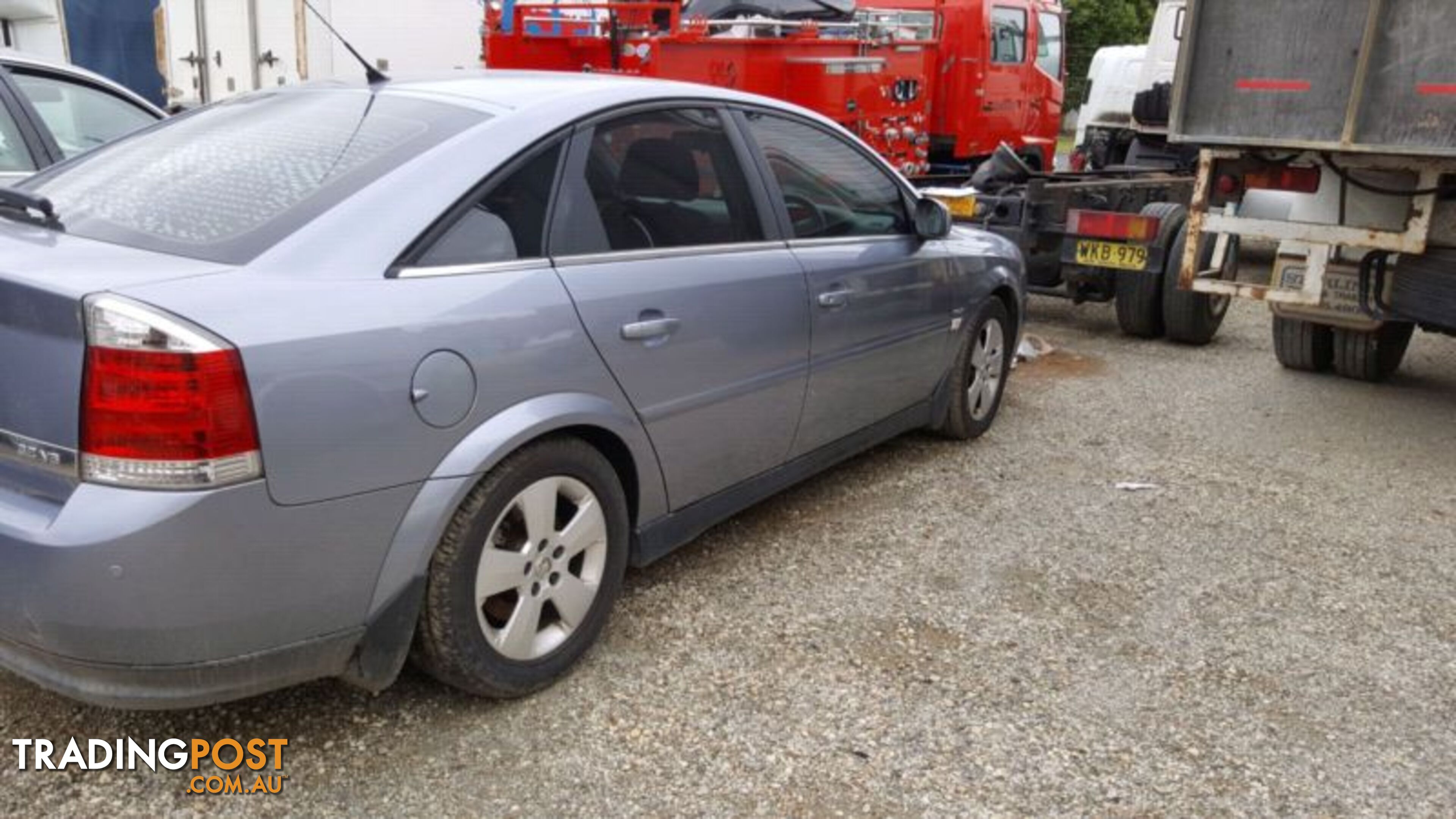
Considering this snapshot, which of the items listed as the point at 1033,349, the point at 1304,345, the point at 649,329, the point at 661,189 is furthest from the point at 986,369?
the point at 1304,345

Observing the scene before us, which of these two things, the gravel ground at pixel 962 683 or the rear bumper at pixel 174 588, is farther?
the gravel ground at pixel 962 683

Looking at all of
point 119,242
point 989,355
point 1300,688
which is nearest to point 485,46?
point 989,355

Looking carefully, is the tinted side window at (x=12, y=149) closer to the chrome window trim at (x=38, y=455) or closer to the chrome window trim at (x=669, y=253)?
the chrome window trim at (x=38, y=455)

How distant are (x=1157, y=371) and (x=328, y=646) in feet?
19.5

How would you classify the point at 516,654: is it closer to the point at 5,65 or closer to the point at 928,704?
the point at 928,704

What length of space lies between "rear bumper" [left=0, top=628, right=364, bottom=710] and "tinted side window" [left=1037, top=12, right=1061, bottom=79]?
11.4m

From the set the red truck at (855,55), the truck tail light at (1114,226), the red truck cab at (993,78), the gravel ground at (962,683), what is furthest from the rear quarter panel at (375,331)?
the red truck cab at (993,78)

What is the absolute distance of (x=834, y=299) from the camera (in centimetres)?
391

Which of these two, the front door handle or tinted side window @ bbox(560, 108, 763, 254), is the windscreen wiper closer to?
tinted side window @ bbox(560, 108, 763, 254)

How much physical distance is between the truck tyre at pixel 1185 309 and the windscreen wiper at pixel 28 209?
21.9ft

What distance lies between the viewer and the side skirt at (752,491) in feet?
10.8

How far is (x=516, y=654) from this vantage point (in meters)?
2.84

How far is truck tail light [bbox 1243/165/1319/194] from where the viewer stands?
536cm

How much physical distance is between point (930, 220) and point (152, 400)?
3149 millimetres
